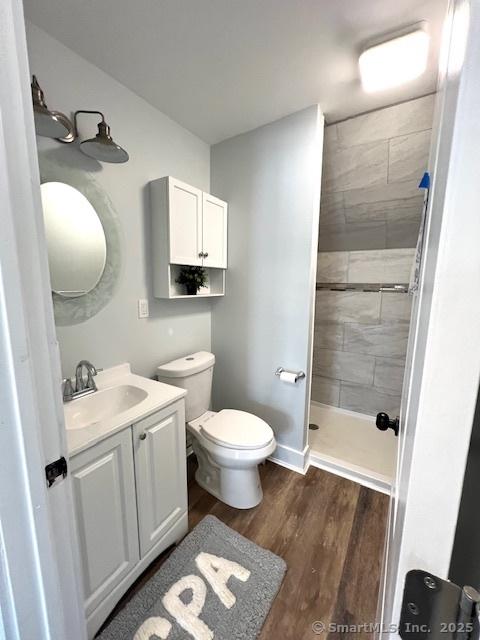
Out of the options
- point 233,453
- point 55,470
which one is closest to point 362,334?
point 233,453

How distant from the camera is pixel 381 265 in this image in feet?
7.73

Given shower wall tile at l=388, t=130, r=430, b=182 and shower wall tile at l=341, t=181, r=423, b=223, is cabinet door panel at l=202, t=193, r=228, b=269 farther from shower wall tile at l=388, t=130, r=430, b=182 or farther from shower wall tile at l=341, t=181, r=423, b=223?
shower wall tile at l=388, t=130, r=430, b=182

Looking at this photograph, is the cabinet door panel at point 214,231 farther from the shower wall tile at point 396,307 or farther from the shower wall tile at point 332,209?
the shower wall tile at point 396,307

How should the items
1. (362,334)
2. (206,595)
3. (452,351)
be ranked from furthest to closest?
(362,334) < (206,595) < (452,351)

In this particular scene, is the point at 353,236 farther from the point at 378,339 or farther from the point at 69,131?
the point at 69,131

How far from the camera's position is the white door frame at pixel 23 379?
460mm

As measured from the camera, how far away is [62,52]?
1.12m

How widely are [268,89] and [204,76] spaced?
0.35m

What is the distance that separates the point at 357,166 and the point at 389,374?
1.81 metres

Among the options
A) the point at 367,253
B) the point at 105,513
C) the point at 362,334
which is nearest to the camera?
the point at 105,513

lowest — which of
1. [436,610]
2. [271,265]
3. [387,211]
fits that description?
[436,610]

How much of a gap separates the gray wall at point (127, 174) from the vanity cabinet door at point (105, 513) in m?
0.50

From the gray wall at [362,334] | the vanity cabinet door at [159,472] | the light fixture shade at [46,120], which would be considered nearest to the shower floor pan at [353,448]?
the gray wall at [362,334]

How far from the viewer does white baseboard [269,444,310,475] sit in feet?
5.99
